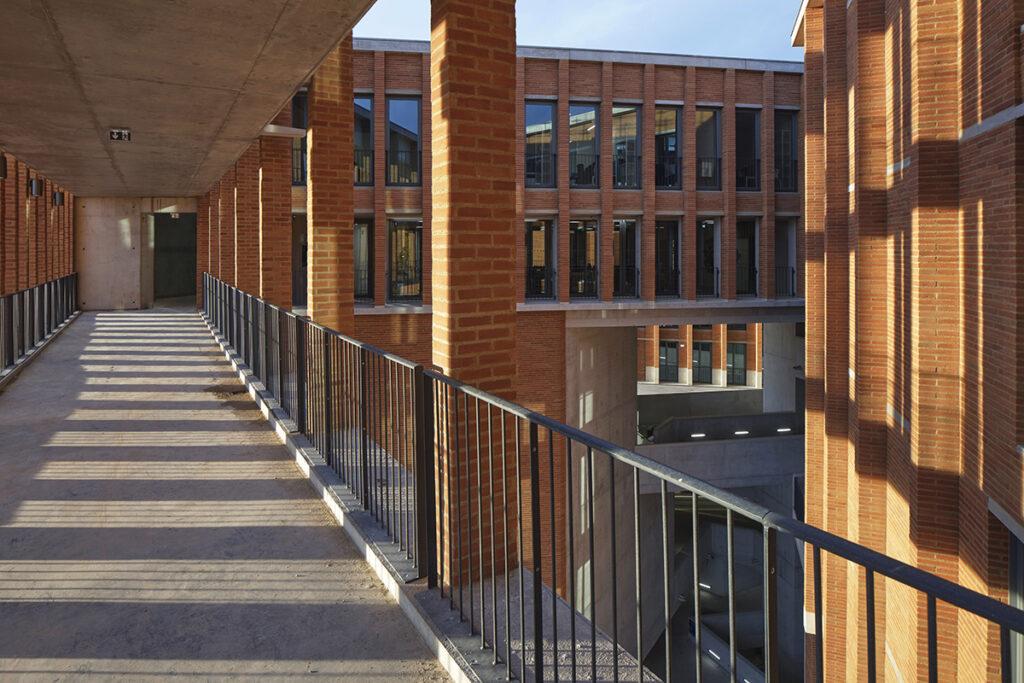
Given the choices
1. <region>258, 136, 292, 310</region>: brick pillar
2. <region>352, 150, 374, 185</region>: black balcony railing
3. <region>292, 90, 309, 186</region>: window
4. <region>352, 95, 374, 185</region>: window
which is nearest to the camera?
<region>258, 136, 292, 310</region>: brick pillar

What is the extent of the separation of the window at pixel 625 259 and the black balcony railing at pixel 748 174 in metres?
4.50

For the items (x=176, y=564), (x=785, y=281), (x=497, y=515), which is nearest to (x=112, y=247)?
(x=785, y=281)

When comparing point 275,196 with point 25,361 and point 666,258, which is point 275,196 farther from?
point 666,258

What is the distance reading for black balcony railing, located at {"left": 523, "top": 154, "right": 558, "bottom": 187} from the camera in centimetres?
2498

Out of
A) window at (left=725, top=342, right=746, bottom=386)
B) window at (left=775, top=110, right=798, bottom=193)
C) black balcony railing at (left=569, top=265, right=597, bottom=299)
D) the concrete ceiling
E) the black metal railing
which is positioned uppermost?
window at (left=775, top=110, right=798, bottom=193)

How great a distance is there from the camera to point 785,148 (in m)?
27.5

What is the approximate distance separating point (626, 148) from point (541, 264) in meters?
5.13

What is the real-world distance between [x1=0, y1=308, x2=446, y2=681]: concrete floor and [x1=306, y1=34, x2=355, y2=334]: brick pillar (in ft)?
5.00

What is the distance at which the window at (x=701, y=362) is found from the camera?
42.3 metres

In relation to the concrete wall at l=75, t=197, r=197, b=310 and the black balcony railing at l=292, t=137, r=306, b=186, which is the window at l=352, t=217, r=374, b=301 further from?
the concrete wall at l=75, t=197, r=197, b=310

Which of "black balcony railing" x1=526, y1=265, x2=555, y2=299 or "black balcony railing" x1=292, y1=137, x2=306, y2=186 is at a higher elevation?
"black balcony railing" x1=292, y1=137, x2=306, y2=186

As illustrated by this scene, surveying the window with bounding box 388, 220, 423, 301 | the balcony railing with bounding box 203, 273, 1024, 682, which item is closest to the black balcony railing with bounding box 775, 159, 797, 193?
the window with bounding box 388, 220, 423, 301

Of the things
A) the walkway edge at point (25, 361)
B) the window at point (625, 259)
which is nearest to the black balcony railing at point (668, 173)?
the window at point (625, 259)

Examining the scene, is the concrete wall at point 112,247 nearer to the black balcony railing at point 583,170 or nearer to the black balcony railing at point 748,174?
the black balcony railing at point 583,170
